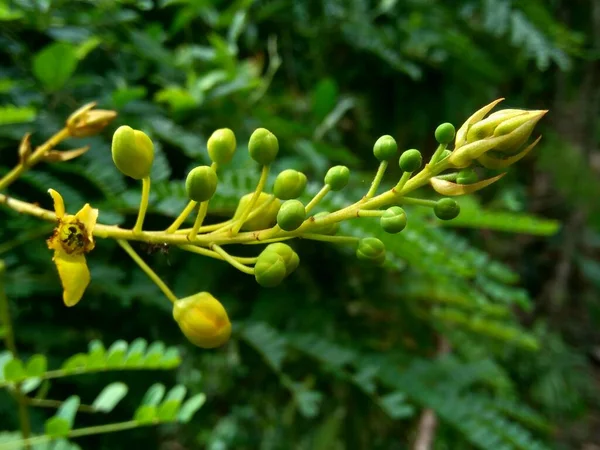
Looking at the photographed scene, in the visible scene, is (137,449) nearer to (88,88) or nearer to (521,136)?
(88,88)

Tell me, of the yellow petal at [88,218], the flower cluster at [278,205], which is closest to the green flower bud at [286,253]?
the flower cluster at [278,205]

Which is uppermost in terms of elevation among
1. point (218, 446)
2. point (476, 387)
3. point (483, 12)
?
point (483, 12)

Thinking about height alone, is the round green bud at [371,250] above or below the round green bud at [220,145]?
below

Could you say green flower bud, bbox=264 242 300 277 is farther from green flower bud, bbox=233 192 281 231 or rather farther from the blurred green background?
the blurred green background

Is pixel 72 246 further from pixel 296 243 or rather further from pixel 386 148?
pixel 296 243

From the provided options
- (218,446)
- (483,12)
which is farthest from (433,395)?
(483,12)

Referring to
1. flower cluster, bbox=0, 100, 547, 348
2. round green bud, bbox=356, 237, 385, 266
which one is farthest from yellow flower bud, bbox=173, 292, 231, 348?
round green bud, bbox=356, 237, 385, 266

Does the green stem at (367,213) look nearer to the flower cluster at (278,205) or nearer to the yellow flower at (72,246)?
the flower cluster at (278,205)
